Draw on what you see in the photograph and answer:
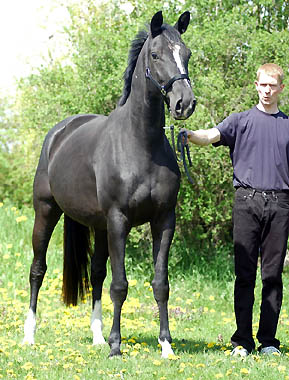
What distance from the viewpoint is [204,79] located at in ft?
28.7

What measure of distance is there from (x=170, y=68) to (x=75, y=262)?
107 inches

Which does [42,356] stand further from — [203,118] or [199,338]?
[203,118]

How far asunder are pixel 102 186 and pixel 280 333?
→ 282 centimetres

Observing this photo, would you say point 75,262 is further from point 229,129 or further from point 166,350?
point 229,129

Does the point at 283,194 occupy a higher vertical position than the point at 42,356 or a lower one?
higher

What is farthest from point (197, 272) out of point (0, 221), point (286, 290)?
point (0, 221)

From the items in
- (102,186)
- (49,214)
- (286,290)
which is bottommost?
(286,290)

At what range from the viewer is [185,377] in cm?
419

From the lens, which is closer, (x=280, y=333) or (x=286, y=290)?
(x=280, y=333)

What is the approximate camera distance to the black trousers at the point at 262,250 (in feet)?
16.0

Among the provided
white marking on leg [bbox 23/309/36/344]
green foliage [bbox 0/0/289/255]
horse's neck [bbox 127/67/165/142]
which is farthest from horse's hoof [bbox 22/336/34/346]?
green foliage [bbox 0/0/289/255]

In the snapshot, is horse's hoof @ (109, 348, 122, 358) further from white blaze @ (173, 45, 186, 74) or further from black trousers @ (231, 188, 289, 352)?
white blaze @ (173, 45, 186, 74)

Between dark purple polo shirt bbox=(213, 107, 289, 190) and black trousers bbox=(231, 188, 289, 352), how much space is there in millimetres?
99

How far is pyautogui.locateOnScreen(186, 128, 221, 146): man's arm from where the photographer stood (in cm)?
495
